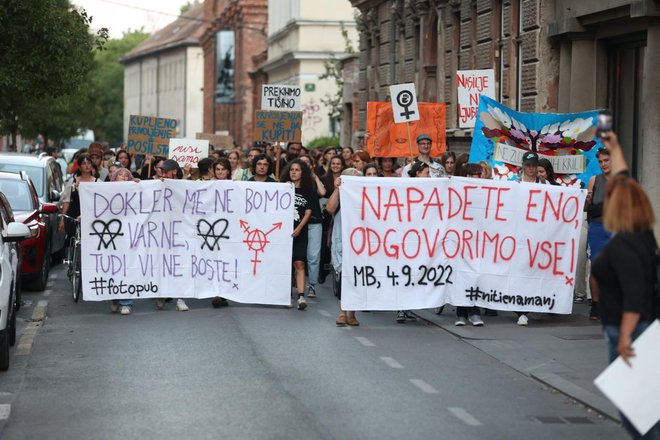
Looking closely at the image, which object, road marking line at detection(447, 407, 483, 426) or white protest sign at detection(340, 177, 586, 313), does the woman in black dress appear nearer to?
white protest sign at detection(340, 177, 586, 313)

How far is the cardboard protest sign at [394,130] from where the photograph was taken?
2303cm

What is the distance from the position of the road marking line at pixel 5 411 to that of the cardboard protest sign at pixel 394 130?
13.5m

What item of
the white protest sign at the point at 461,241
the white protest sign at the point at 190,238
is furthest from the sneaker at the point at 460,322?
the white protest sign at the point at 190,238

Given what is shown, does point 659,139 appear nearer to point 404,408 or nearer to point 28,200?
point 28,200

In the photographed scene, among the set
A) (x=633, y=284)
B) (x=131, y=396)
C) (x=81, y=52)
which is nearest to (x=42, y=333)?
(x=131, y=396)

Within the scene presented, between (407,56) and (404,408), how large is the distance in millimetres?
25266

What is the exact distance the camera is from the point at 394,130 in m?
23.8

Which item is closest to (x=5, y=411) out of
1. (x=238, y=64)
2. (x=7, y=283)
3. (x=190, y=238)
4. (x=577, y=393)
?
(x=7, y=283)

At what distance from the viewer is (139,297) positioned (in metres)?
16.3

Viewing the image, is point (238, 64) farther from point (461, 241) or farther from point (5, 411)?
point (5, 411)

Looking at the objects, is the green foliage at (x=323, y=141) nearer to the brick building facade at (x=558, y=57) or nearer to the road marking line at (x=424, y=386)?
the brick building facade at (x=558, y=57)

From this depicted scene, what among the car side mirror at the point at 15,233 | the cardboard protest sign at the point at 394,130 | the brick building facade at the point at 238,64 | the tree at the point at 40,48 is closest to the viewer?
the car side mirror at the point at 15,233

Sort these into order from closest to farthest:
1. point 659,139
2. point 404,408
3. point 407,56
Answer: point 404,408, point 659,139, point 407,56

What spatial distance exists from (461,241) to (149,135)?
10123 mm
